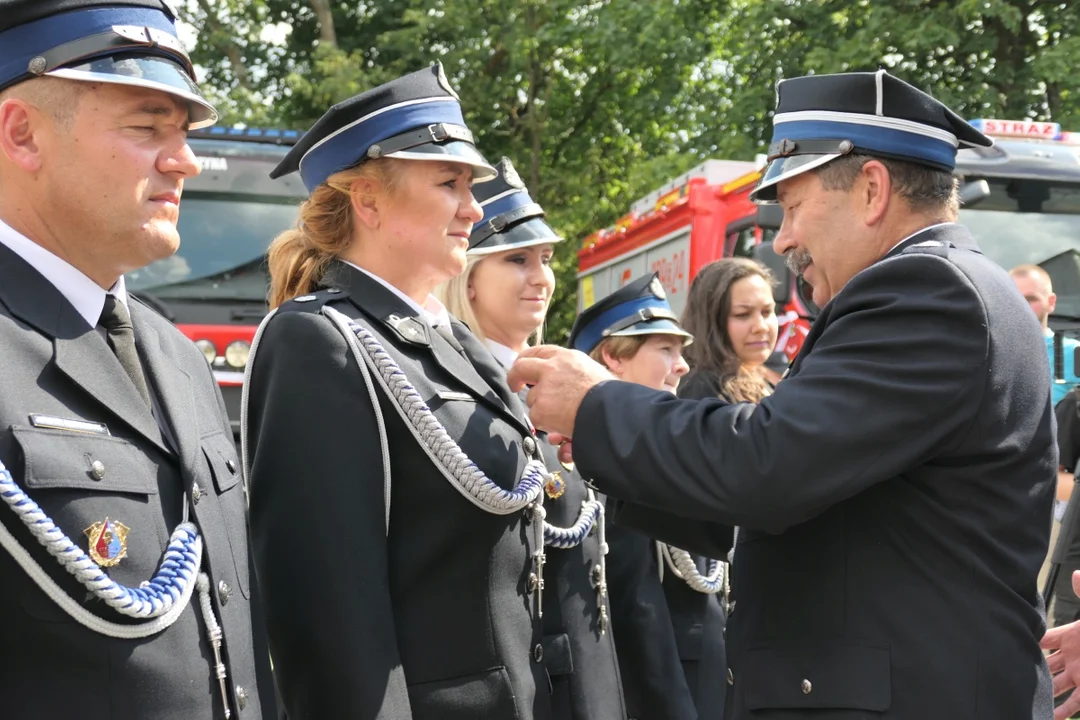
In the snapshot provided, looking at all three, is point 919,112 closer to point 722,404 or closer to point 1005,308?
point 1005,308

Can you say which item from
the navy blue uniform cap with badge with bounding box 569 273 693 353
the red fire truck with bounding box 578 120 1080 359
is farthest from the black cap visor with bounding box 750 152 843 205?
the red fire truck with bounding box 578 120 1080 359

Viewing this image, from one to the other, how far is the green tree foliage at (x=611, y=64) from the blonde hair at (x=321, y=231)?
11.4 m

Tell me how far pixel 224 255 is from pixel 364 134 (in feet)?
21.8

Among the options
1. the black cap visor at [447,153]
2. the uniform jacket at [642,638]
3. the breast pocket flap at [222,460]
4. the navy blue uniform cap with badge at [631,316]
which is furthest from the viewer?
the navy blue uniform cap with badge at [631,316]

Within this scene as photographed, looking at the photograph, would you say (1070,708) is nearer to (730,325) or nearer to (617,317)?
(617,317)

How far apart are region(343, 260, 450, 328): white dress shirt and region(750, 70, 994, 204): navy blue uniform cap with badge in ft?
2.61

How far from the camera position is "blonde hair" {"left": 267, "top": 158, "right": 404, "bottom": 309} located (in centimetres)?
298

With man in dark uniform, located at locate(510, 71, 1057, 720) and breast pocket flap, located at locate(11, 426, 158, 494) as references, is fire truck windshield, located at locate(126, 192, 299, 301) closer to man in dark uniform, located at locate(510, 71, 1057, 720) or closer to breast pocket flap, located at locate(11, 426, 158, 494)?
man in dark uniform, located at locate(510, 71, 1057, 720)

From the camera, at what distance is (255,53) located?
731 inches

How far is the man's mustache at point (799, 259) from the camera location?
9.37 ft

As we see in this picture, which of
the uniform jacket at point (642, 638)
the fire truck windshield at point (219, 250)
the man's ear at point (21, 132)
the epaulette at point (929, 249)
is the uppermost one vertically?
the man's ear at point (21, 132)

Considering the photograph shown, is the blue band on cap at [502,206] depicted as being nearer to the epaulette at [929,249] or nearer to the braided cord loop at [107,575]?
the epaulette at [929,249]

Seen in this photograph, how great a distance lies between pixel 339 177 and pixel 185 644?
4.07 feet

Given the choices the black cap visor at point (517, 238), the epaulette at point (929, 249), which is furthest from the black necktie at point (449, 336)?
the black cap visor at point (517, 238)
